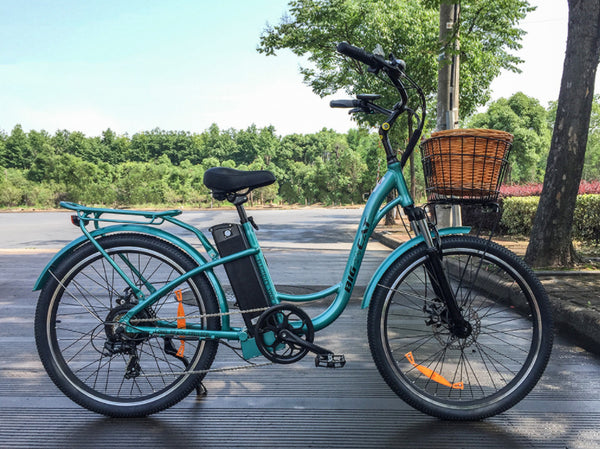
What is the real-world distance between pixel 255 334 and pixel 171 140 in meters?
66.5

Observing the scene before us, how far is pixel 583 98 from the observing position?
649 cm

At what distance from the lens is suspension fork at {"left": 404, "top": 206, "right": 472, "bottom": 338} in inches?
106

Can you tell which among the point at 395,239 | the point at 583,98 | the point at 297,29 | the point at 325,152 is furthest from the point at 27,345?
the point at 325,152

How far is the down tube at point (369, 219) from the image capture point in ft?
9.04

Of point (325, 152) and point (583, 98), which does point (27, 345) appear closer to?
point (583, 98)

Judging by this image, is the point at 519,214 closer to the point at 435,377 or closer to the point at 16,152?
the point at 435,377

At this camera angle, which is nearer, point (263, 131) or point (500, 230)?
point (500, 230)

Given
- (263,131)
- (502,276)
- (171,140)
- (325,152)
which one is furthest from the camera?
(263,131)

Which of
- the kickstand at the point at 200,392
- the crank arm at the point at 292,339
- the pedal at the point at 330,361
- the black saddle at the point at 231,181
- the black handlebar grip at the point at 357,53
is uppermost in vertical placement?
the black handlebar grip at the point at 357,53

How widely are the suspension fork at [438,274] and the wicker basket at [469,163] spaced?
0.50 ft

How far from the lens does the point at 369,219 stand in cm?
276

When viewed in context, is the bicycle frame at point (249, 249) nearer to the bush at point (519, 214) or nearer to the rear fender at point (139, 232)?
the rear fender at point (139, 232)

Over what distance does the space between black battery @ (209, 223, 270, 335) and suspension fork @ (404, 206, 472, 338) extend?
2.93ft

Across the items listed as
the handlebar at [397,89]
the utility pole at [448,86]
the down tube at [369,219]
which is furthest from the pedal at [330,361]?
the utility pole at [448,86]
